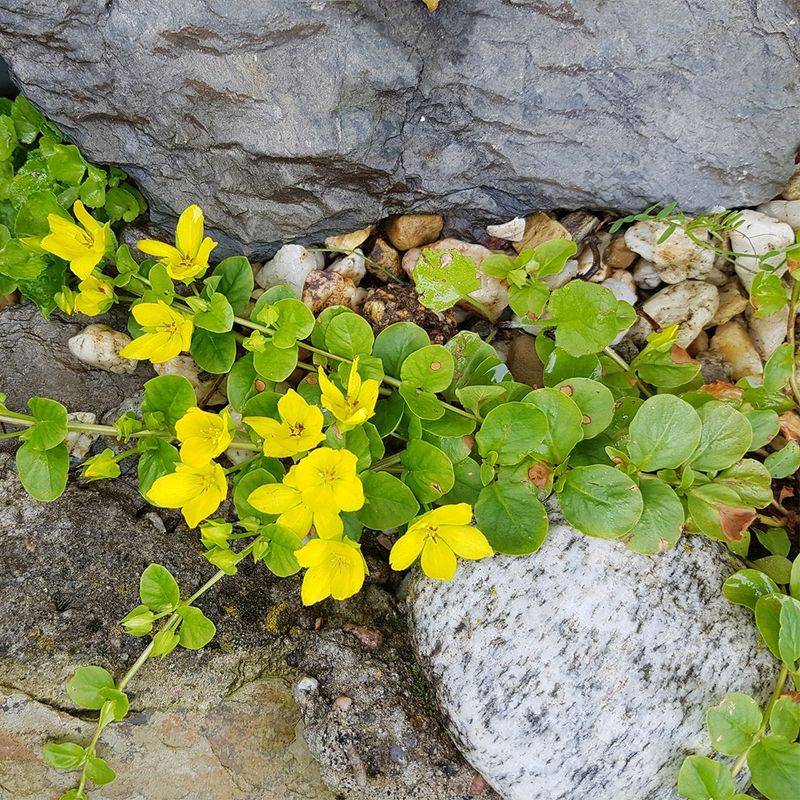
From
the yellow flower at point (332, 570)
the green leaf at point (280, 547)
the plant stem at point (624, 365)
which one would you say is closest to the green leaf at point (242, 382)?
the green leaf at point (280, 547)

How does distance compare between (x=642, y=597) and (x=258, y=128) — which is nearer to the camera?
(x=642, y=597)

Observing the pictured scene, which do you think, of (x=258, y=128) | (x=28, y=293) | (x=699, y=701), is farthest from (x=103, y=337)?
(x=699, y=701)

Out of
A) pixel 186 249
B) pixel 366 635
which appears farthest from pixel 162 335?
pixel 366 635

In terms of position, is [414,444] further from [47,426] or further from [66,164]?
[66,164]

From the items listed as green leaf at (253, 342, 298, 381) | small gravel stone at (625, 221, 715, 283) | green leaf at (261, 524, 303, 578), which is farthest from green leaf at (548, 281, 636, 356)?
green leaf at (261, 524, 303, 578)

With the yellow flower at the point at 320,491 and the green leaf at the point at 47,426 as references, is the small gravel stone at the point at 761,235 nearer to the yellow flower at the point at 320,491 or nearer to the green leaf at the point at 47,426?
the yellow flower at the point at 320,491

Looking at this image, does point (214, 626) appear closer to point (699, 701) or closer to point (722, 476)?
point (699, 701)

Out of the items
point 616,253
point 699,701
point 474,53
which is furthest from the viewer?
point 616,253
